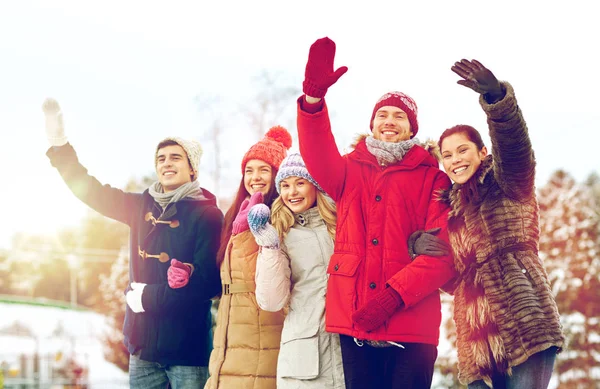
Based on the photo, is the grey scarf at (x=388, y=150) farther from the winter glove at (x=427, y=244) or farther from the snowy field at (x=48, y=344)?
the snowy field at (x=48, y=344)

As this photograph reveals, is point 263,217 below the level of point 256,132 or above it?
below

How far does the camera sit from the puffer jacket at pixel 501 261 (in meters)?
3.17

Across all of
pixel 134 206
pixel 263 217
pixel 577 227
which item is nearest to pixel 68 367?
pixel 577 227

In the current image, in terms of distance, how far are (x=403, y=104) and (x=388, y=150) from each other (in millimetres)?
272

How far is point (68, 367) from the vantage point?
17.1 meters

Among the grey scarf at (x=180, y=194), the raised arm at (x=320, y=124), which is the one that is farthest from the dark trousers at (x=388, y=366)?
the grey scarf at (x=180, y=194)

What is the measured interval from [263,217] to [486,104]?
47.3 inches

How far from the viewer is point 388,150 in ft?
11.7

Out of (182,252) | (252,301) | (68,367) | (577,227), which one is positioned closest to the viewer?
(252,301)

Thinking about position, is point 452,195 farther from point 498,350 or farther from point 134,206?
point 134,206

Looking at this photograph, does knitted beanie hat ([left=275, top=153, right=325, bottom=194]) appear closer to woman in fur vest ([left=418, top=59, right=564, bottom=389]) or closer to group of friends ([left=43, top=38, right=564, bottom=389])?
group of friends ([left=43, top=38, right=564, bottom=389])

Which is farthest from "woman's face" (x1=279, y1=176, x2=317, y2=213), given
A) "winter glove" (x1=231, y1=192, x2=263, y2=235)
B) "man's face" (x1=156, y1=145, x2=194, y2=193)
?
"man's face" (x1=156, y1=145, x2=194, y2=193)

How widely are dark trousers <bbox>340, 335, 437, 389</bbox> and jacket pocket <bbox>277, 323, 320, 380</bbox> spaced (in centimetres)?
22

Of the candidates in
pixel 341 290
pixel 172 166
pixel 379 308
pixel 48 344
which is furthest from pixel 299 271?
pixel 48 344
